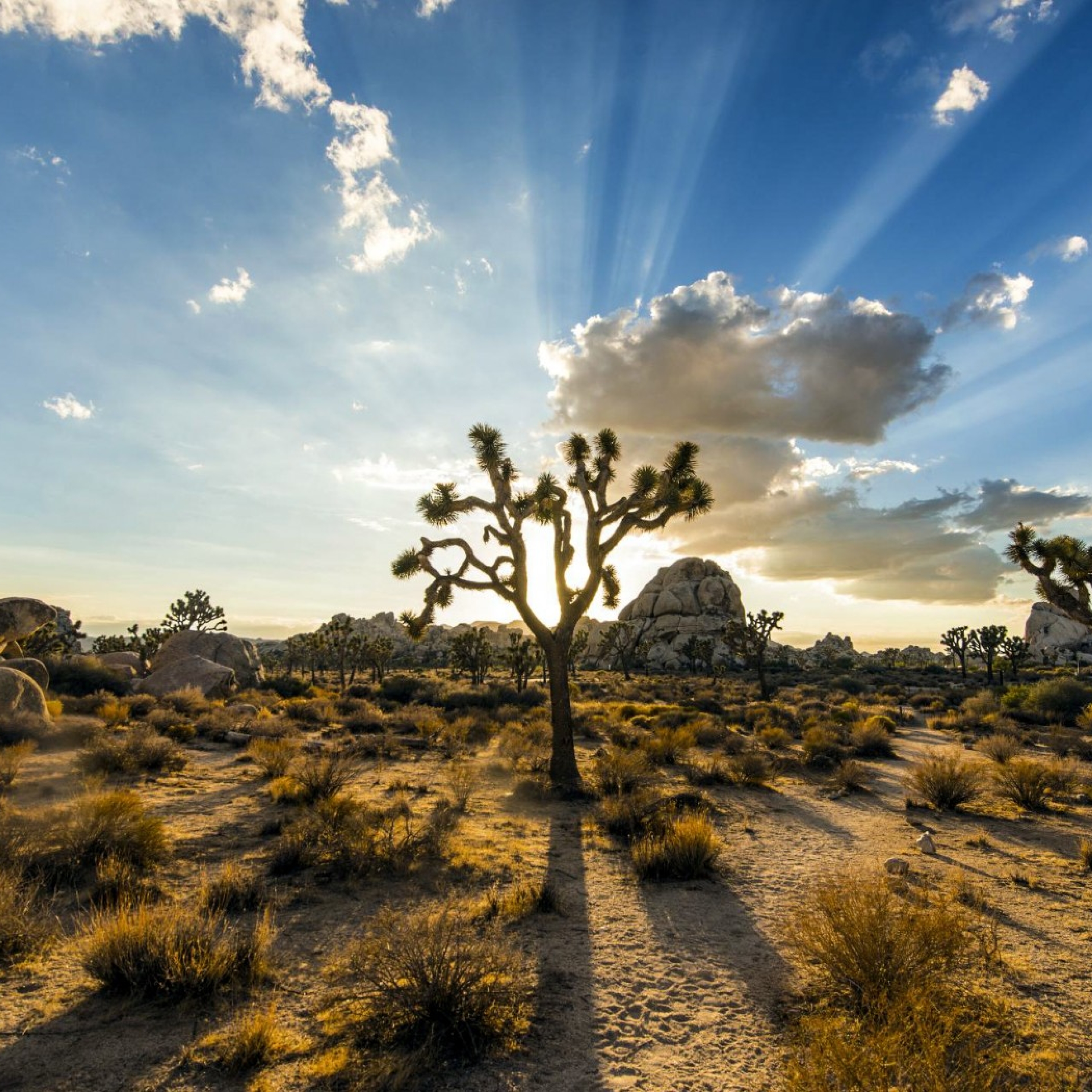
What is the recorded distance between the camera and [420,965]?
434 centimetres

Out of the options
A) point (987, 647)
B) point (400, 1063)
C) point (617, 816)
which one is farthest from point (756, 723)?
point (987, 647)

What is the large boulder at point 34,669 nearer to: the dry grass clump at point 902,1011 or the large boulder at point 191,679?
the large boulder at point 191,679

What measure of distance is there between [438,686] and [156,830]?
80.1 ft

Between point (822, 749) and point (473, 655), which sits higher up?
point (473, 655)

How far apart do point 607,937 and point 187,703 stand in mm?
20420

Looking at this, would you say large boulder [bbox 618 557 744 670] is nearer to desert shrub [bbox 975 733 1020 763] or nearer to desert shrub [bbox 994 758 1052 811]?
desert shrub [bbox 975 733 1020 763]

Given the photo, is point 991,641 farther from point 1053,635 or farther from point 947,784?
point 1053,635

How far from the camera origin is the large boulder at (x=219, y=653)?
3250 cm

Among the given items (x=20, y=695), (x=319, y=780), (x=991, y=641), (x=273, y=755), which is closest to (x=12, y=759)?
(x=273, y=755)

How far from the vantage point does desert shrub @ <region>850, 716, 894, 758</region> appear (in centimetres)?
1717

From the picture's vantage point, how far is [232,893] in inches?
251

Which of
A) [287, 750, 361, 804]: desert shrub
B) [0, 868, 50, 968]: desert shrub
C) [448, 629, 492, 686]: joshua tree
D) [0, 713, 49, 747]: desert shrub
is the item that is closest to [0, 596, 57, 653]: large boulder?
[0, 713, 49, 747]: desert shrub

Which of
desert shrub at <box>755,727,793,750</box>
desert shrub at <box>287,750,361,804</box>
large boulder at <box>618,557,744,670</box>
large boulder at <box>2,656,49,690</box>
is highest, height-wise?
large boulder at <box>618,557,744,670</box>

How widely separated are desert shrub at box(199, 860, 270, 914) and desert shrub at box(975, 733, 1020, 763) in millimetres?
16111
